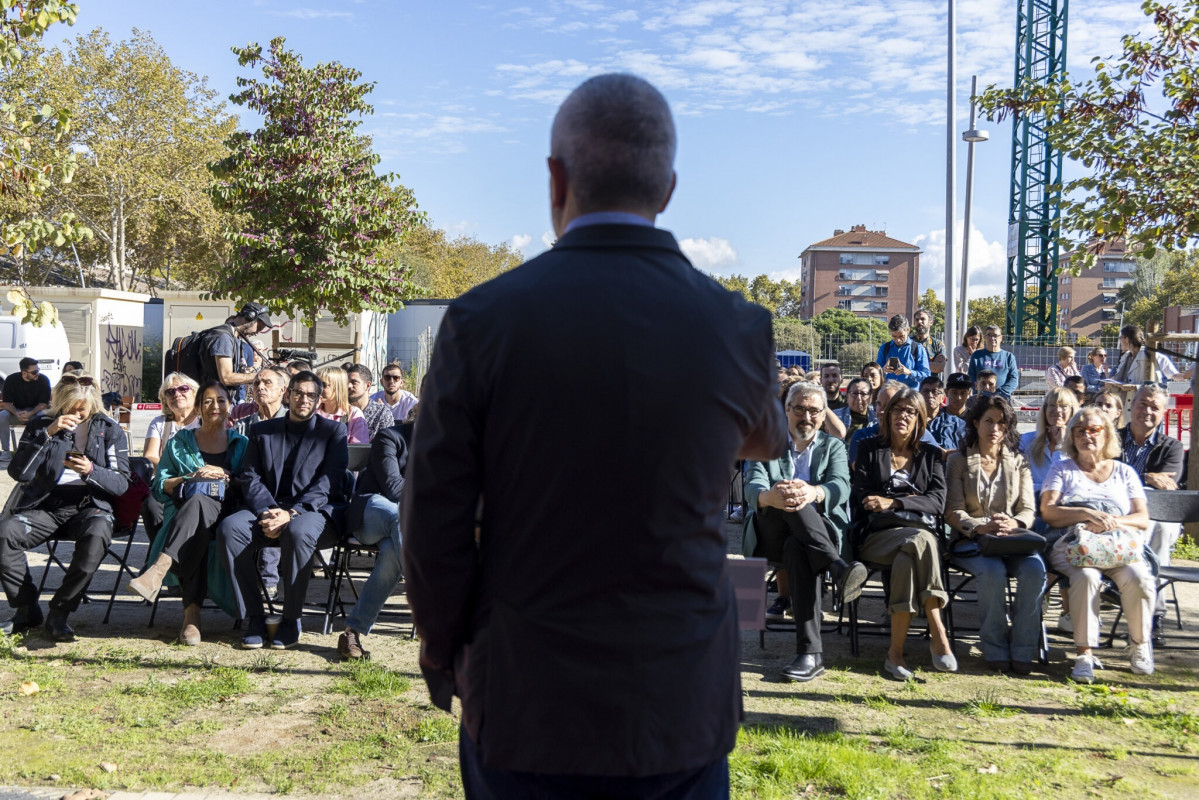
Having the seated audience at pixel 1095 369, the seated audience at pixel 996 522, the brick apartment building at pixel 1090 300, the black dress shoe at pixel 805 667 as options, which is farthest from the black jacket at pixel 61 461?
the brick apartment building at pixel 1090 300

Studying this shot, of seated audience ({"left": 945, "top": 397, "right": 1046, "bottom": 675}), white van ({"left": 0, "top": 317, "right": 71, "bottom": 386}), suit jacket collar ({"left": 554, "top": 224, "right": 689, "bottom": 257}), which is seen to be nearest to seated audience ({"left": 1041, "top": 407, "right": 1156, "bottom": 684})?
seated audience ({"left": 945, "top": 397, "right": 1046, "bottom": 675})

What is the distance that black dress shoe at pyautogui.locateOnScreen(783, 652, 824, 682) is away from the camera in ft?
17.9

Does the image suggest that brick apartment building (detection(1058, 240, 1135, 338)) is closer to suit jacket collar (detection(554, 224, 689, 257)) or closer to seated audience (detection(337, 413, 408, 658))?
seated audience (detection(337, 413, 408, 658))

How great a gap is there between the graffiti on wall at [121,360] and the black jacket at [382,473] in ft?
80.9

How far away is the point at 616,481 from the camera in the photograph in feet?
5.24

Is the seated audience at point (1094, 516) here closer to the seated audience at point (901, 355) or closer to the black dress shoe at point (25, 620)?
the seated audience at point (901, 355)

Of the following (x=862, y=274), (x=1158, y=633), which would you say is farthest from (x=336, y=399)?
(x=862, y=274)

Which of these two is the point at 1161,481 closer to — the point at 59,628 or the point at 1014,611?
the point at 1014,611

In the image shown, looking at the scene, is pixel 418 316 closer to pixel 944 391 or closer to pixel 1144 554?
pixel 944 391

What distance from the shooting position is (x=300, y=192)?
54.8 ft

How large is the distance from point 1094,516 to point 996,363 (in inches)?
226

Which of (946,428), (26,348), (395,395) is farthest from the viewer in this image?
(26,348)

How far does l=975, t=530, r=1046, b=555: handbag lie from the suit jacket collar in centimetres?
474

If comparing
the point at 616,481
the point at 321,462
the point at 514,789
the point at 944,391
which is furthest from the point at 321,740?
the point at 944,391
